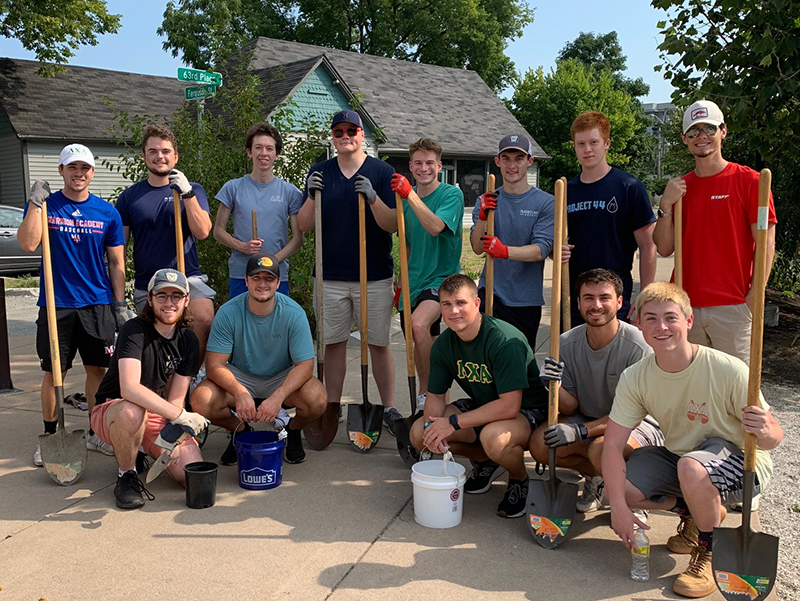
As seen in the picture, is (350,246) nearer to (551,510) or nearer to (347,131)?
(347,131)

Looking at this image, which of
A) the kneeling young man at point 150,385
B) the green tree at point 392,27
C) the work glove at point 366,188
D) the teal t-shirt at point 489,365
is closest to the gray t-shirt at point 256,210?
the work glove at point 366,188

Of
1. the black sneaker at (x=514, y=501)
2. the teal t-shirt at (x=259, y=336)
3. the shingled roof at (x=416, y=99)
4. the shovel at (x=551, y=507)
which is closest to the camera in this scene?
the shovel at (x=551, y=507)

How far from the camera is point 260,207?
5004mm

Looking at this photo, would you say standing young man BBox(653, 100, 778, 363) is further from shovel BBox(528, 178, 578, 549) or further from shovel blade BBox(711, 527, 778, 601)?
Result: shovel blade BBox(711, 527, 778, 601)

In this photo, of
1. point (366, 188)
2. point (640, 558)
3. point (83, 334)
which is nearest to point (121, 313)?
point (83, 334)

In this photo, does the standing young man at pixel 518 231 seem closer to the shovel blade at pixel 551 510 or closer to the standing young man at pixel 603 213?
the standing young man at pixel 603 213

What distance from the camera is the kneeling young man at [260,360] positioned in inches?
173

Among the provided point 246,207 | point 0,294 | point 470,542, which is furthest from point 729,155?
point 0,294

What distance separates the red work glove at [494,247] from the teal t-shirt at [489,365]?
0.43 m

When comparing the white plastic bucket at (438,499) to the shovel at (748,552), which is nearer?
the shovel at (748,552)

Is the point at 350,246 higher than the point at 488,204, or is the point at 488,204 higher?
the point at 488,204

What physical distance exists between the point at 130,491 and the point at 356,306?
1.93 m

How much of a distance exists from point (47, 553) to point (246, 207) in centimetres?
253

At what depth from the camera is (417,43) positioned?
3712 centimetres
